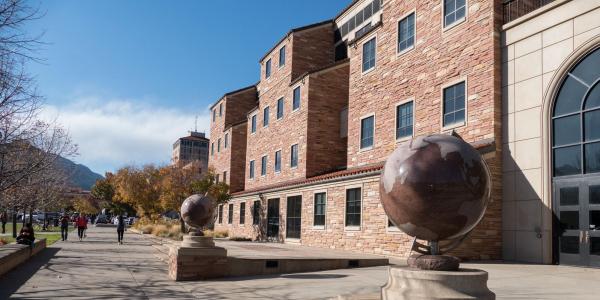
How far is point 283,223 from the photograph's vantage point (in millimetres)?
27469

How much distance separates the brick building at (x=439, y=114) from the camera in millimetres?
14359

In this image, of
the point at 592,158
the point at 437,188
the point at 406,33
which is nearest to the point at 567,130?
the point at 592,158

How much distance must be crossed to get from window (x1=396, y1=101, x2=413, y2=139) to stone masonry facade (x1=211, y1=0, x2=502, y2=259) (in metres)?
0.25

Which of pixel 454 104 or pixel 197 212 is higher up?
pixel 454 104

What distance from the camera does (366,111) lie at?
2269 centimetres

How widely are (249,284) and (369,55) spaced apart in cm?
1407

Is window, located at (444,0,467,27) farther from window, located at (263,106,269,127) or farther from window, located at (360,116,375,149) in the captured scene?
window, located at (263,106,269,127)

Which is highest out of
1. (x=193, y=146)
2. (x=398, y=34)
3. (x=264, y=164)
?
(x=193, y=146)

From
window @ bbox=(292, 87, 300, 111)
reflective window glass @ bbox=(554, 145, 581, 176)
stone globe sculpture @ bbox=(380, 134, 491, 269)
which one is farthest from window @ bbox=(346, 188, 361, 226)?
stone globe sculpture @ bbox=(380, 134, 491, 269)

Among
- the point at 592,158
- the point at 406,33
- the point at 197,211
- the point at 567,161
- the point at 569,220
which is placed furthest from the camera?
the point at 406,33

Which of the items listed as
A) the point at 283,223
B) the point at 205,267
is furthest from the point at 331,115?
the point at 205,267

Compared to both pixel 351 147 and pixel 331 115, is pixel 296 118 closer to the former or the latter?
pixel 331 115

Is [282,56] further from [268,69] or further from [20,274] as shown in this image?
[20,274]

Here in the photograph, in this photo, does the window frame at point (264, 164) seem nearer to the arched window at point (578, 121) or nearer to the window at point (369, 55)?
the window at point (369, 55)
